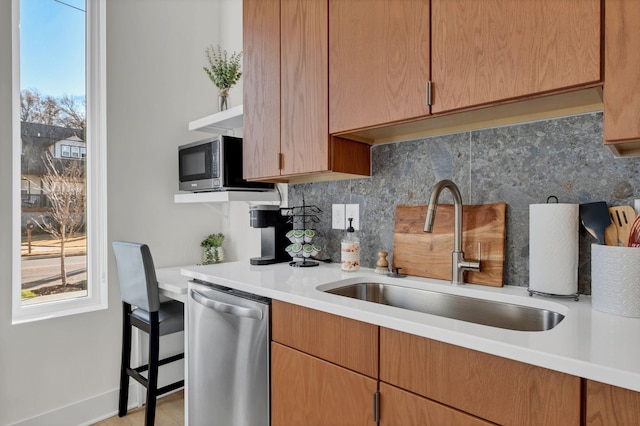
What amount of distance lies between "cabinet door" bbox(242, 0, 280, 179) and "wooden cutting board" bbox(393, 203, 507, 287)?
0.67 metres

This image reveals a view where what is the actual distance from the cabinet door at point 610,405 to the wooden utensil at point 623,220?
572 mm

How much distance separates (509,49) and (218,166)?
5.12ft

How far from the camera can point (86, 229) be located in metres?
2.26

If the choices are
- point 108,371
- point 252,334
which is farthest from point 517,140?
point 108,371

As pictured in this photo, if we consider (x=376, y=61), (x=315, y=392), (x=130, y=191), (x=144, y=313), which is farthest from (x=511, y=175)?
(x=130, y=191)

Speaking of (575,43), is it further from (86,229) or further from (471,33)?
(86,229)

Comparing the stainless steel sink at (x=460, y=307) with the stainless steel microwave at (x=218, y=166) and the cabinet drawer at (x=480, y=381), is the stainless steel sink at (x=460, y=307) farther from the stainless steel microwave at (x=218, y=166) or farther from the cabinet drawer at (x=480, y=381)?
the stainless steel microwave at (x=218, y=166)

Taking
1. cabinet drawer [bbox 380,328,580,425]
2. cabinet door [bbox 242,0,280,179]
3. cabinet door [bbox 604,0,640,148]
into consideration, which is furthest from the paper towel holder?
cabinet door [bbox 242,0,280,179]

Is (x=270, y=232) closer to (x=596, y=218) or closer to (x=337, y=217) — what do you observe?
(x=337, y=217)

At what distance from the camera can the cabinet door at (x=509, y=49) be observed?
96 cm

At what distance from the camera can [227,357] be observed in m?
1.55

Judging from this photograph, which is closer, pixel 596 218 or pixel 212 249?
pixel 596 218

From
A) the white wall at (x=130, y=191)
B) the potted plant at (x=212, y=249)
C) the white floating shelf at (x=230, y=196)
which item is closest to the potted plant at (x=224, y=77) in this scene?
the white wall at (x=130, y=191)

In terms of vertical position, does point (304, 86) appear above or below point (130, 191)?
above
